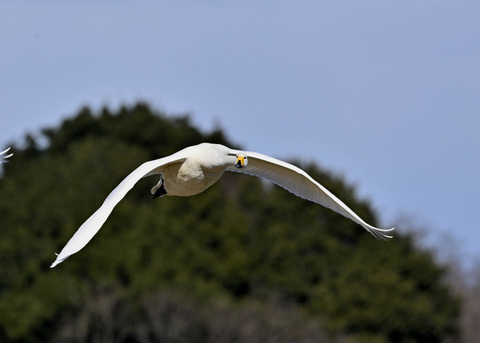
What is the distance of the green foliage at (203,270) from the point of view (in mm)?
53438

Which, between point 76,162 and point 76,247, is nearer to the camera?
point 76,247

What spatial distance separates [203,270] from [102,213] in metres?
41.1

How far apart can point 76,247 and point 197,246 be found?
139ft

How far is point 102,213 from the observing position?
46.6 ft

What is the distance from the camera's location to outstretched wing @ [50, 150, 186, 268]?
1357 cm

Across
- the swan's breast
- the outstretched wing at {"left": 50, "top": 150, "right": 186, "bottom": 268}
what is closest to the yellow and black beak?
the swan's breast

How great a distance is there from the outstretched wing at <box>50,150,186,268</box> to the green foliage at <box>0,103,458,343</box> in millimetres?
37387

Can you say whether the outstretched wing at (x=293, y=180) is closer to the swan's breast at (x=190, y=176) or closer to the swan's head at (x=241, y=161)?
the swan's head at (x=241, y=161)

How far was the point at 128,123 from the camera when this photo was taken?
6481 cm

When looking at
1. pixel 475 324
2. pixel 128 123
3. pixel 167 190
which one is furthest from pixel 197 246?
pixel 167 190

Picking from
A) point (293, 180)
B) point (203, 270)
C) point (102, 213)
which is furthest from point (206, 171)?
point (203, 270)

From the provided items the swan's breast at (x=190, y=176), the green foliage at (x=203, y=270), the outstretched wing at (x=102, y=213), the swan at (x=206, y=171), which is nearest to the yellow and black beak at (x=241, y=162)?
the swan at (x=206, y=171)

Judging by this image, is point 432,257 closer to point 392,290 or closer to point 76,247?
point 392,290

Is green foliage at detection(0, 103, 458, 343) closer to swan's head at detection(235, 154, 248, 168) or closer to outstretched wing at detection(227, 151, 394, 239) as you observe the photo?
outstretched wing at detection(227, 151, 394, 239)
